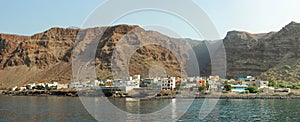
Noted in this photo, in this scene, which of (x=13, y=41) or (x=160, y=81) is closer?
(x=160, y=81)

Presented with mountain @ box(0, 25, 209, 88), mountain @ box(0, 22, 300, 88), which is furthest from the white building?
mountain @ box(0, 25, 209, 88)

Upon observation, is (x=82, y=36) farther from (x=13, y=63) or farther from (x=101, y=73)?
(x=101, y=73)

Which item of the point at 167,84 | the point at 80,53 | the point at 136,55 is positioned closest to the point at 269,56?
the point at 136,55

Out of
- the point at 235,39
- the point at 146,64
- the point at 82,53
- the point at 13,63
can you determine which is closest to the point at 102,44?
the point at 82,53

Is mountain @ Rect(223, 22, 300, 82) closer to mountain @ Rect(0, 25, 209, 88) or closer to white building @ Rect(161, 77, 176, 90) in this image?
mountain @ Rect(0, 25, 209, 88)

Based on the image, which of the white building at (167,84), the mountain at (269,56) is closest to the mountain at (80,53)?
the mountain at (269,56)
